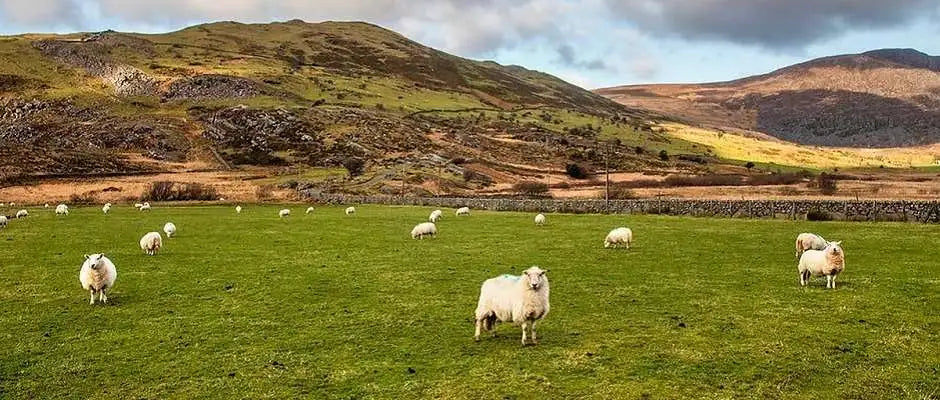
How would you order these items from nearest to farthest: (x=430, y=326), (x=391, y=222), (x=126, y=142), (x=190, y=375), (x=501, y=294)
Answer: (x=190, y=375)
(x=501, y=294)
(x=430, y=326)
(x=391, y=222)
(x=126, y=142)

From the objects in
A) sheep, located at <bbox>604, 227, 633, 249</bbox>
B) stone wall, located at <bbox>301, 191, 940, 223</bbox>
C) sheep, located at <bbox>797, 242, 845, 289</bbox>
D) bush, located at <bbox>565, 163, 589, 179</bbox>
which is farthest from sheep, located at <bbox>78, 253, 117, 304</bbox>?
bush, located at <bbox>565, 163, 589, 179</bbox>

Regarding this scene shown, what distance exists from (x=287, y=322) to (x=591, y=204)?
160ft

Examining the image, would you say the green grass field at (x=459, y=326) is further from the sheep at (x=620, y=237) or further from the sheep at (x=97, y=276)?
the sheep at (x=620, y=237)

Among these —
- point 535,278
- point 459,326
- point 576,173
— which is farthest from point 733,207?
point 576,173

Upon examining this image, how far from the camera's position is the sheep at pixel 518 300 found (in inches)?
580

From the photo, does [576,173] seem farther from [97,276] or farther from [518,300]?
[518,300]

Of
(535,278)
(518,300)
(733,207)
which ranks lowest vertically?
(733,207)

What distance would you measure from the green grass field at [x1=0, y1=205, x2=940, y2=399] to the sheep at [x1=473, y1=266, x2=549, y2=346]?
1.92 feet

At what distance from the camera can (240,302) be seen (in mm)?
20234

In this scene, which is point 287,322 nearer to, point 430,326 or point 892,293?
point 430,326

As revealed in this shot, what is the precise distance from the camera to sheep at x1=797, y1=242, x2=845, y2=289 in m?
20.5

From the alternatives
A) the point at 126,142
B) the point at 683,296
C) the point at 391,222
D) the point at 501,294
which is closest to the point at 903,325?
the point at 683,296

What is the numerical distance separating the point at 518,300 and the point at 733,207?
4372 centimetres

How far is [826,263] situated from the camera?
67.6 ft
